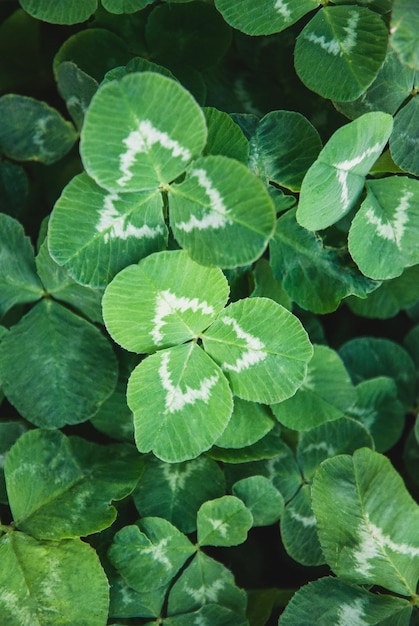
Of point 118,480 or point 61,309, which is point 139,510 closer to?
point 118,480

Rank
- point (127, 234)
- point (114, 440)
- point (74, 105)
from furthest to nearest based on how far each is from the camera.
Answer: point (114, 440) → point (74, 105) → point (127, 234)

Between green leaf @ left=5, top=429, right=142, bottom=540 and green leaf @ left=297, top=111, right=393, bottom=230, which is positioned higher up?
green leaf @ left=297, top=111, right=393, bottom=230

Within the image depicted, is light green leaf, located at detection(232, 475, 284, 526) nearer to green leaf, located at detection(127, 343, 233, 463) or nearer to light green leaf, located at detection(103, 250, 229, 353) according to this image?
green leaf, located at detection(127, 343, 233, 463)

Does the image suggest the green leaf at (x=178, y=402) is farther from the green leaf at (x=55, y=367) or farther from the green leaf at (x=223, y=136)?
the green leaf at (x=223, y=136)

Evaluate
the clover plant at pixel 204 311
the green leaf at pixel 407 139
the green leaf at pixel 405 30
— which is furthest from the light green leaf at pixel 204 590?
the green leaf at pixel 405 30

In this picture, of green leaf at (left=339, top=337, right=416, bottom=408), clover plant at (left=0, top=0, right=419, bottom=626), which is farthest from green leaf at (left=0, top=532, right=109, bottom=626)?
green leaf at (left=339, top=337, right=416, bottom=408)

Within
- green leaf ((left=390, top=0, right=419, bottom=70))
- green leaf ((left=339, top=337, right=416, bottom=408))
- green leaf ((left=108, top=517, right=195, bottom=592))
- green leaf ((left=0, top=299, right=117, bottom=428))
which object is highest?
green leaf ((left=390, top=0, right=419, bottom=70))

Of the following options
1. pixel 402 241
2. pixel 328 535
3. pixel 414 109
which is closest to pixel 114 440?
pixel 328 535
